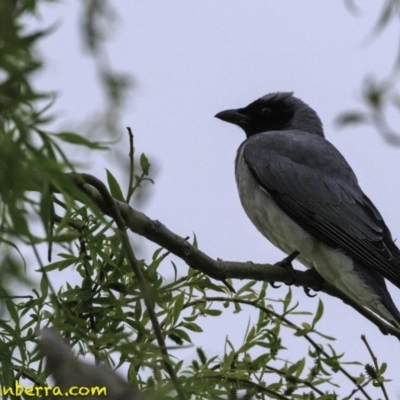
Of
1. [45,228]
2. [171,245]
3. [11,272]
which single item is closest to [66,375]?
[11,272]

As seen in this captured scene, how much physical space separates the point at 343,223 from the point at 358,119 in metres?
4.12

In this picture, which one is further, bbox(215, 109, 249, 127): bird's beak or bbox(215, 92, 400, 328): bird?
bbox(215, 109, 249, 127): bird's beak

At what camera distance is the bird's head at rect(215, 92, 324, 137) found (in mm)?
7906

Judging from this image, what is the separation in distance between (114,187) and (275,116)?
4940 millimetres

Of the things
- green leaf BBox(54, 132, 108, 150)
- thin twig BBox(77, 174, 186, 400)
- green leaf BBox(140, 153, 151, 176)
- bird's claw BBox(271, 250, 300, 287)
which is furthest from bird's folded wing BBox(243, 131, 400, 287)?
green leaf BBox(54, 132, 108, 150)

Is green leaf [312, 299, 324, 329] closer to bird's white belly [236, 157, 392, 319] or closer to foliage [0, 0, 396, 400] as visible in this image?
foliage [0, 0, 396, 400]

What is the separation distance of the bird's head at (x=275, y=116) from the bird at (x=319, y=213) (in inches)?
10.5

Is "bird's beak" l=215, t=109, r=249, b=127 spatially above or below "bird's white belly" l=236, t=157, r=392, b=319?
above

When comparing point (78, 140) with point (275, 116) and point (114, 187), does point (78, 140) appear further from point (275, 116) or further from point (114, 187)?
point (275, 116)

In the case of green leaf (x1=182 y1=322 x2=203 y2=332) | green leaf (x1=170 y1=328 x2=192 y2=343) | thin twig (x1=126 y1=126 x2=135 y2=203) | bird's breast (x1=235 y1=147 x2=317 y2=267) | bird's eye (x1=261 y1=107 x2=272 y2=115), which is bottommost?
green leaf (x1=170 y1=328 x2=192 y2=343)

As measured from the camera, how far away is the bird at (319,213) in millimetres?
5770

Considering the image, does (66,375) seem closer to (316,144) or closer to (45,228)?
(45,228)

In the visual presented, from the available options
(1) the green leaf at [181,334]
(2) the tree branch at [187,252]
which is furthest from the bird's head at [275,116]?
(1) the green leaf at [181,334]

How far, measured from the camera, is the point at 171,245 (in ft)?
10.9
